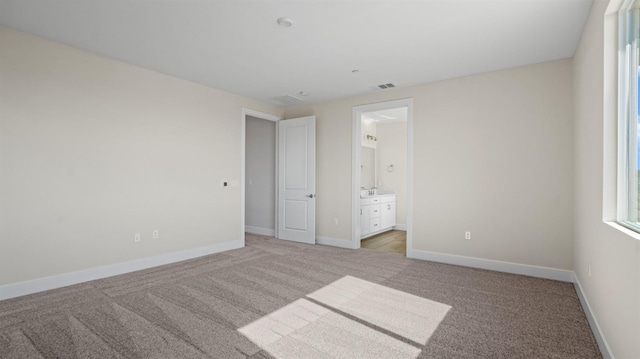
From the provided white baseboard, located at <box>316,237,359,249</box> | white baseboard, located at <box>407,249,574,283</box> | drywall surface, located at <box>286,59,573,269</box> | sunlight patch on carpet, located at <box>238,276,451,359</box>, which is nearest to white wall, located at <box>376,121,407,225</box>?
white baseboard, located at <box>316,237,359,249</box>

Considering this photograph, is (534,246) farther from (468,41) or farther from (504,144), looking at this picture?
(468,41)

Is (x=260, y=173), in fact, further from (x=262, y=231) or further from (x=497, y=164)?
(x=497, y=164)

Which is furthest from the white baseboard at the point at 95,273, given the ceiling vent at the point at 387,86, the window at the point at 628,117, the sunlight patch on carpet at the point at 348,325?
the window at the point at 628,117

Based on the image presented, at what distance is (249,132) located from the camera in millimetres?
7152

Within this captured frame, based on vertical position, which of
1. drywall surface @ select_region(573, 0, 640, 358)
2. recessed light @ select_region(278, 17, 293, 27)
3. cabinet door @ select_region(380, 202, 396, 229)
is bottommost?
cabinet door @ select_region(380, 202, 396, 229)

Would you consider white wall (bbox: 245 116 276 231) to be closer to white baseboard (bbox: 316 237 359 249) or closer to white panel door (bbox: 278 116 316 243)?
white panel door (bbox: 278 116 316 243)

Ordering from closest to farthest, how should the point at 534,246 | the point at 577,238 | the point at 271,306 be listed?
the point at 271,306
the point at 577,238
the point at 534,246

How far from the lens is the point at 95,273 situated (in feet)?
12.0

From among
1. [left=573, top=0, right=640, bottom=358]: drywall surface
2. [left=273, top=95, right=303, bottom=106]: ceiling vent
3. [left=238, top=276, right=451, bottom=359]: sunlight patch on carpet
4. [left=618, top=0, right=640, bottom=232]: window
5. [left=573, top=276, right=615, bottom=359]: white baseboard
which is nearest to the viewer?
[left=573, top=0, right=640, bottom=358]: drywall surface

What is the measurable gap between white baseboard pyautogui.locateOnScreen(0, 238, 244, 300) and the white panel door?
58.2 inches

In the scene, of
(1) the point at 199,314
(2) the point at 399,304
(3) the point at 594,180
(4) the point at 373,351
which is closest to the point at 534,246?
(3) the point at 594,180

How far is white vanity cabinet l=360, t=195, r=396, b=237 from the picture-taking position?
6207 millimetres

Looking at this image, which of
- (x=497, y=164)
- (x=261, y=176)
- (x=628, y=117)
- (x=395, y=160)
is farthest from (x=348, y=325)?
(x=395, y=160)

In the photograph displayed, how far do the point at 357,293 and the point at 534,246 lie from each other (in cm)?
241
